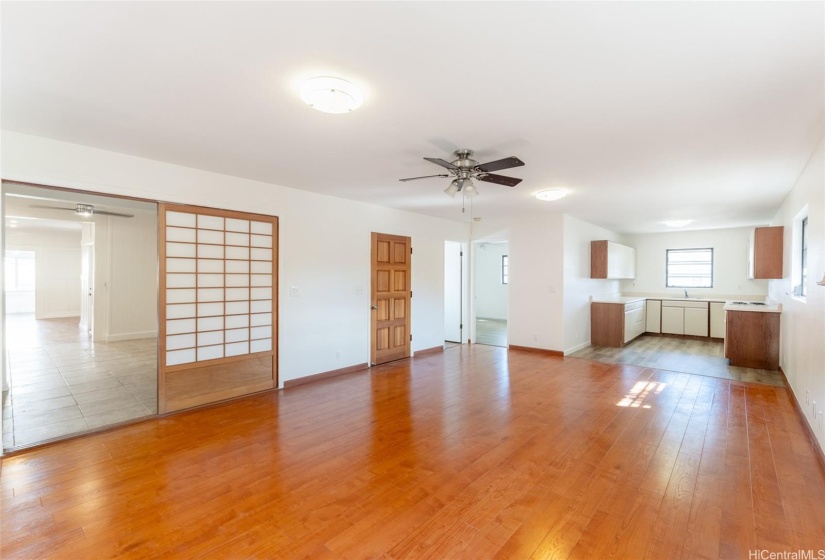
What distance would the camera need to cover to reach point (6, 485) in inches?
99.0

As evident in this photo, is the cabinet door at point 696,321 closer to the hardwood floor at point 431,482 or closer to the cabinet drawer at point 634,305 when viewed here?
the cabinet drawer at point 634,305

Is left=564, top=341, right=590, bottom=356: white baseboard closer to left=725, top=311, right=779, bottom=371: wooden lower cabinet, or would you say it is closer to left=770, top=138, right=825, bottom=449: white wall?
left=725, top=311, right=779, bottom=371: wooden lower cabinet

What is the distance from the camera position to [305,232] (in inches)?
195

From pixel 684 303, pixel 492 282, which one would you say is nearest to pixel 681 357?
pixel 684 303

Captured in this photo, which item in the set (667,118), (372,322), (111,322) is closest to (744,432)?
(667,118)

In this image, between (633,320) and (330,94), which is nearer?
(330,94)

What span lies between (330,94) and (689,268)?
31.8ft

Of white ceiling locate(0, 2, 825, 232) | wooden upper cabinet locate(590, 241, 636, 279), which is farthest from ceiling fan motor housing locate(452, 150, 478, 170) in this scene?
wooden upper cabinet locate(590, 241, 636, 279)

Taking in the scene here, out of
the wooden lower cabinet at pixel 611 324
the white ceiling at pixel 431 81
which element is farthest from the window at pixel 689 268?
the white ceiling at pixel 431 81

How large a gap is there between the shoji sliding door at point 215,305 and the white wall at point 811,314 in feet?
16.8

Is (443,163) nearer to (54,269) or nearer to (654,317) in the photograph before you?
(654,317)

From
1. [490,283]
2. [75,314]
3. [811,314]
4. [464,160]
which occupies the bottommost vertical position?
[75,314]

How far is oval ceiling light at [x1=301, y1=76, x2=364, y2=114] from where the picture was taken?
6.91 ft

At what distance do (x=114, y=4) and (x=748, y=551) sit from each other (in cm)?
381
